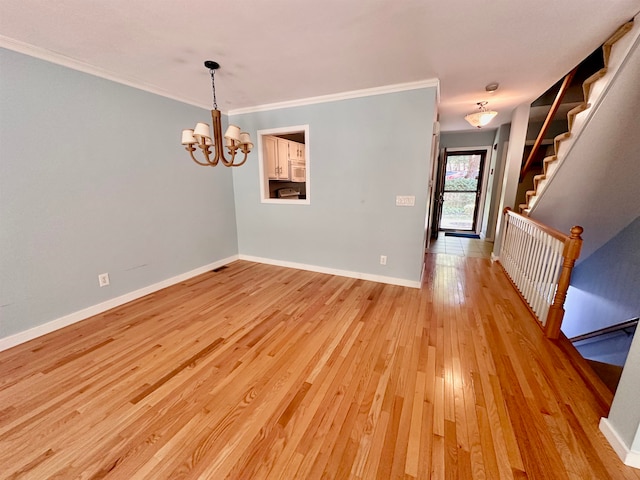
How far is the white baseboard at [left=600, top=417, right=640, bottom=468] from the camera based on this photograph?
119 centimetres

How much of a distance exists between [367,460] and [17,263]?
9.87 feet

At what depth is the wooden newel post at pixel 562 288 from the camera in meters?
2.10

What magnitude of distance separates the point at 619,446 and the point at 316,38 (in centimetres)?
305

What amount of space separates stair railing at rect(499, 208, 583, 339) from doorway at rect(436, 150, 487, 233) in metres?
3.02

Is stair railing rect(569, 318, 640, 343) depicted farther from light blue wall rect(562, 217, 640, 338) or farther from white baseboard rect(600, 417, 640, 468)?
white baseboard rect(600, 417, 640, 468)

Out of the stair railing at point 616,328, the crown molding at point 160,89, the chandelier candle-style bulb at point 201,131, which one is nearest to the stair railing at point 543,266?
the stair railing at point 616,328

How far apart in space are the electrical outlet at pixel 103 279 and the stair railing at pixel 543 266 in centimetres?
431

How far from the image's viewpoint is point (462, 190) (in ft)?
22.4

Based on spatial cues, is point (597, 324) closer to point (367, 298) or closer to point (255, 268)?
point (367, 298)

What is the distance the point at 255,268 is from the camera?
402 centimetres

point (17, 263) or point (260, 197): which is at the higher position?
point (260, 197)

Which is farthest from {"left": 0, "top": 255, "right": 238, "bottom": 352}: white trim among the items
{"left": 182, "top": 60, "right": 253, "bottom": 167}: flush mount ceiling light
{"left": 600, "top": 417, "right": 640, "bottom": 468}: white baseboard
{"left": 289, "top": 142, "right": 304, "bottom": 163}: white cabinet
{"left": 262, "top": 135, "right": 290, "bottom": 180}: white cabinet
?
{"left": 600, "top": 417, "right": 640, "bottom": 468}: white baseboard

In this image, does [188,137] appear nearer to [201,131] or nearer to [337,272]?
[201,131]

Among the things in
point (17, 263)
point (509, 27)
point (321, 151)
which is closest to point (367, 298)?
point (321, 151)
